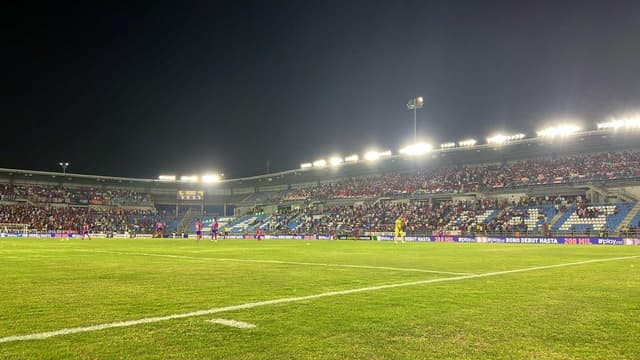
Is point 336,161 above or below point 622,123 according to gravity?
below

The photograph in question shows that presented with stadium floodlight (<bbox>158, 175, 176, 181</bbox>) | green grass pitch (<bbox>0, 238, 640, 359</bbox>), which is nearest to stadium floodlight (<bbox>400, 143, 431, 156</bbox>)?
stadium floodlight (<bbox>158, 175, 176, 181</bbox>)

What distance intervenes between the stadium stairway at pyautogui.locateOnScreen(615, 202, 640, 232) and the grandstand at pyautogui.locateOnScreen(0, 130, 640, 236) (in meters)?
0.08

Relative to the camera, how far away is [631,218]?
42.0 meters

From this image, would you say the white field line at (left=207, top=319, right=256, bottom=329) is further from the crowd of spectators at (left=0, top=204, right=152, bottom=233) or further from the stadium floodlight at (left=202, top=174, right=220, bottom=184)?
the stadium floodlight at (left=202, top=174, right=220, bottom=184)

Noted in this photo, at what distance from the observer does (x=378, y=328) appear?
5180 mm

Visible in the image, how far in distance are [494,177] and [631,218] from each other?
1768cm

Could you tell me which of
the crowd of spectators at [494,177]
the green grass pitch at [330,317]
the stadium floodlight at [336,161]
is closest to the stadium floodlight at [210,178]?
the crowd of spectators at [494,177]

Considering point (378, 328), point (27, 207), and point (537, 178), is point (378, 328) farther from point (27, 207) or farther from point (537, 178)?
point (27, 207)

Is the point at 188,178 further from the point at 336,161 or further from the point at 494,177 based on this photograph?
the point at 494,177

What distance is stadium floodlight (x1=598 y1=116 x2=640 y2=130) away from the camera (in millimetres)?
45156

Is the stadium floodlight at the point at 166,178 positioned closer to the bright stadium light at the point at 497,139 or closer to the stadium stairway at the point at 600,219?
the bright stadium light at the point at 497,139

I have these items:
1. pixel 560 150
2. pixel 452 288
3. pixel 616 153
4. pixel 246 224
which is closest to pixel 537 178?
pixel 560 150

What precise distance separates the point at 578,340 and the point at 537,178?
53656 mm

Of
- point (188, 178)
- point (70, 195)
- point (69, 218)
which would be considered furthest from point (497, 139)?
point (70, 195)
